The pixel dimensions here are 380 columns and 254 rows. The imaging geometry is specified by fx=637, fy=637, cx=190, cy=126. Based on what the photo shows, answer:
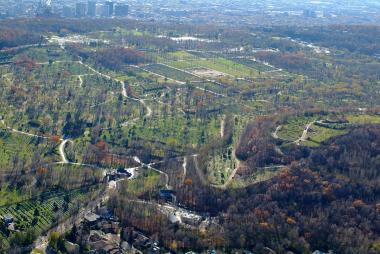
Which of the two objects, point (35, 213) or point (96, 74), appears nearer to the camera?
point (35, 213)

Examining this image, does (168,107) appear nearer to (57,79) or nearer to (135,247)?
(57,79)

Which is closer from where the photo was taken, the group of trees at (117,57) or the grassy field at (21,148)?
the grassy field at (21,148)

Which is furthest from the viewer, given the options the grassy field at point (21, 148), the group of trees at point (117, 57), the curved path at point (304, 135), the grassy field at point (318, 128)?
the group of trees at point (117, 57)

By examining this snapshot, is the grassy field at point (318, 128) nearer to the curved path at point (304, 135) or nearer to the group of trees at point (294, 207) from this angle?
the curved path at point (304, 135)

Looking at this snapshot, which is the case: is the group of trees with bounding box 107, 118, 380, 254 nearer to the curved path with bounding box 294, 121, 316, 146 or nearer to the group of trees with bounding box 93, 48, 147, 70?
the curved path with bounding box 294, 121, 316, 146

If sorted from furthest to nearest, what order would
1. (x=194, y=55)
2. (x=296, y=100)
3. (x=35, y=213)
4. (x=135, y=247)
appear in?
(x=194, y=55), (x=296, y=100), (x=35, y=213), (x=135, y=247)

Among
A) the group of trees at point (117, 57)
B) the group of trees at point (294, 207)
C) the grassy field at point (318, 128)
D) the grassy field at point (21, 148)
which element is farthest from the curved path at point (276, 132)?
the group of trees at point (117, 57)

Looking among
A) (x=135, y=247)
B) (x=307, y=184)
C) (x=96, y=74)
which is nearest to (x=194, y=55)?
(x=96, y=74)

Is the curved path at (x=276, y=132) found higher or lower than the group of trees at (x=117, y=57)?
lower

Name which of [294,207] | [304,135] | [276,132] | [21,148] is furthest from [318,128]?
[21,148]

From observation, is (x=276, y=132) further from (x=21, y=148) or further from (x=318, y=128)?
(x=21, y=148)

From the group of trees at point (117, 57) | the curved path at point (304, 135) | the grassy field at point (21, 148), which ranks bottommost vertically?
the grassy field at point (21, 148)
